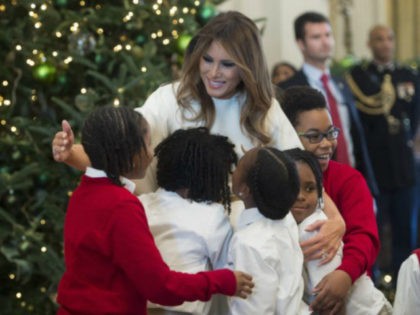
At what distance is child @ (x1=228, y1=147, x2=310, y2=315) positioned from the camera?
3.46 meters

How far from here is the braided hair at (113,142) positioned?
3371mm

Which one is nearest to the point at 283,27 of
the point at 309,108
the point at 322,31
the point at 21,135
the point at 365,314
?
the point at 322,31

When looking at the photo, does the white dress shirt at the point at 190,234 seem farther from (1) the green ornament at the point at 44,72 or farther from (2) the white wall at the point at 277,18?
(2) the white wall at the point at 277,18

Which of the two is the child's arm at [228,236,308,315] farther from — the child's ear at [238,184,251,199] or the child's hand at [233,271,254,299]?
the child's ear at [238,184,251,199]

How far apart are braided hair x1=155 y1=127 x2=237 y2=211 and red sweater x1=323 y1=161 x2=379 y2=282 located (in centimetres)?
50

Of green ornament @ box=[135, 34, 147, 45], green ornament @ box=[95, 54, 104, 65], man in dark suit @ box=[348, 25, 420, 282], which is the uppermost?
green ornament @ box=[135, 34, 147, 45]

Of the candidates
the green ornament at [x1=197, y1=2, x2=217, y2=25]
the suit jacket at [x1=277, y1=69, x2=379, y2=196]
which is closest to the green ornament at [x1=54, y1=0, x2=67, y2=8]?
the green ornament at [x1=197, y1=2, x2=217, y2=25]

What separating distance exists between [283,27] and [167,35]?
2.44 metres

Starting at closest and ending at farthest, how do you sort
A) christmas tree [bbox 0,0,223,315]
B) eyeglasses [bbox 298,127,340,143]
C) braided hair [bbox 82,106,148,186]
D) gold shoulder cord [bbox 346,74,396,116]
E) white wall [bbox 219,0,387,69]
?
braided hair [bbox 82,106,148,186] < eyeglasses [bbox 298,127,340,143] < christmas tree [bbox 0,0,223,315] < gold shoulder cord [bbox 346,74,396,116] < white wall [bbox 219,0,387,69]

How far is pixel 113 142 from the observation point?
Result: 337 centimetres

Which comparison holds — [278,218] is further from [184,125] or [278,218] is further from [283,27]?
[283,27]

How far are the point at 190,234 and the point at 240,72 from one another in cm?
75

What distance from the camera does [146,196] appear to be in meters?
3.74

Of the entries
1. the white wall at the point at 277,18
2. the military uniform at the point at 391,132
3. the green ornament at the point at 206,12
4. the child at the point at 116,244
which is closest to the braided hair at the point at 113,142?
the child at the point at 116,244
